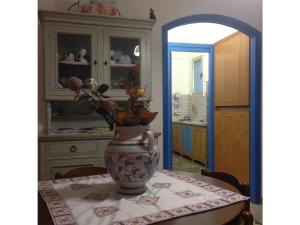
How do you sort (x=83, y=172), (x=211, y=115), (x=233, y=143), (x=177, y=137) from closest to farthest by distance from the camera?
1. (x=83, y=172)
2. (x=233, y=143)
3. (x=211, y=115)
4. (x=177, y=137)

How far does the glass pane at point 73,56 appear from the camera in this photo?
2.42m

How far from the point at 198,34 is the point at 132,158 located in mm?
4031

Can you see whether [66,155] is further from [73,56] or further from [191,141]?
[191,141]

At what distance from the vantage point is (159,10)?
2.83 m

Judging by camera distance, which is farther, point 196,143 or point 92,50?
point 196,143

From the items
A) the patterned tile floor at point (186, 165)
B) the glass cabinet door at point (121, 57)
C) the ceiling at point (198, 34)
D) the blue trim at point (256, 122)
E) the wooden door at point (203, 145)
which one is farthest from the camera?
the wooden door at point (203, 145)

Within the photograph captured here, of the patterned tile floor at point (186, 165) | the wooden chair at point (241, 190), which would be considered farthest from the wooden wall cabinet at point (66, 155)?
the patterned tile floor at point (186, 165)

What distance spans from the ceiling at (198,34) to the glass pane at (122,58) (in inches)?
Result: 82.8

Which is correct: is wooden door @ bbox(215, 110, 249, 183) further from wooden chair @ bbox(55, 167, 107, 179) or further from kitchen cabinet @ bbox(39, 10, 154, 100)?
wooden chair @ bbox(55, 167, 107, 179)

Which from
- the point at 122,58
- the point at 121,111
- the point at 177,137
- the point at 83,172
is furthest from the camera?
the point at 177,137

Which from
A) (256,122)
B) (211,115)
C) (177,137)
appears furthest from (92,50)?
(177,137)

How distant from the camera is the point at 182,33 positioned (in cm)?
480

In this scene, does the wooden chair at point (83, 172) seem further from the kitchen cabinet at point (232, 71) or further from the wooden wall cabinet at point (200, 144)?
the wooden wall cabinet at point (200, 144)
